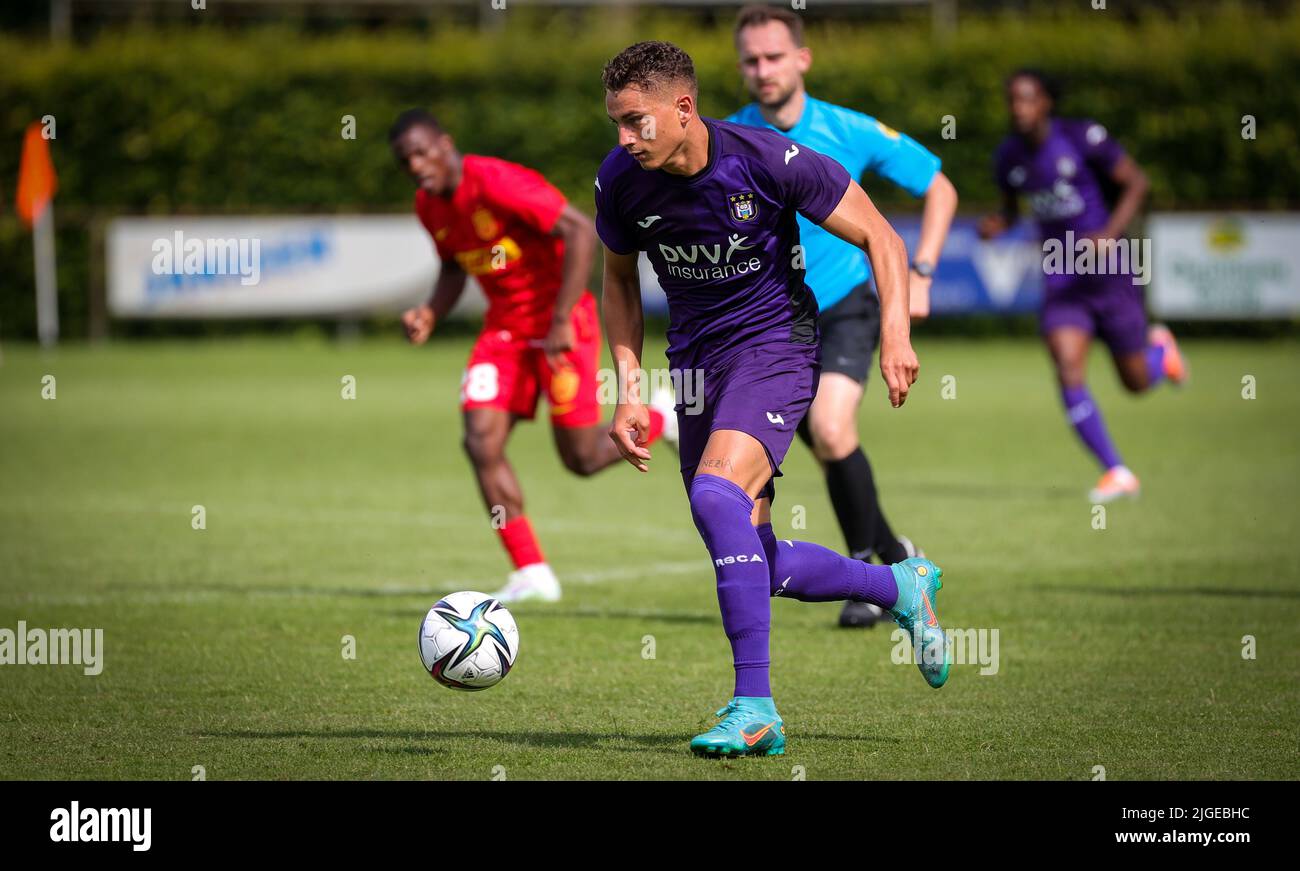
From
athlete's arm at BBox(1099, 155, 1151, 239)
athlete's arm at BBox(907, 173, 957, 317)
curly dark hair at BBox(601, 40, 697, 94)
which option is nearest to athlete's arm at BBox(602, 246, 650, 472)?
curly dark hair at BBox(601, 40, 697, 94)

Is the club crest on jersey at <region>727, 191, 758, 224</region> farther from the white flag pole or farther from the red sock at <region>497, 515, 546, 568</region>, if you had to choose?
the white flag pole

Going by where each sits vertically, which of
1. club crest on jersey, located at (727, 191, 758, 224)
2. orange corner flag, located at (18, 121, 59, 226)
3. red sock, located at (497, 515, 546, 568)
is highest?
orange corner flag, located at (18, 121, 59, 226)

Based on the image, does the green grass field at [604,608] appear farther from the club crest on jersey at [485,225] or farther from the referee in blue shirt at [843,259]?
the club crest on jersey at [485,225]

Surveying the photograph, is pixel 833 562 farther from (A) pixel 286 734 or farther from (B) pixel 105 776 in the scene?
(B) pixel 105 776

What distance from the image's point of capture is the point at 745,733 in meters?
5.21

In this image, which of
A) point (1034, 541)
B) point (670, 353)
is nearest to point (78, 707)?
point (670, 353)

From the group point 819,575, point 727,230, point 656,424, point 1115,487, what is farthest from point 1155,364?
point 727,230

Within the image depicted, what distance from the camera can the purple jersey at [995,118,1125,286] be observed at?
41.1 feet

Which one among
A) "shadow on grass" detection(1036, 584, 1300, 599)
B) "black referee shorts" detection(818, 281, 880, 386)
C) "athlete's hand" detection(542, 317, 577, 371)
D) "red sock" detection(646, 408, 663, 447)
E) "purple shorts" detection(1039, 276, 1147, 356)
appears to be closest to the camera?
"black referee shorts" detection(818, 281, 880, 386)

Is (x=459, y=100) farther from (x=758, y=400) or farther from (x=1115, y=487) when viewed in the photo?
(x=758, y=400)

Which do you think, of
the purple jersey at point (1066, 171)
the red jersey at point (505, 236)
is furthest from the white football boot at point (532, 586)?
the purple jersey at point (1066, 171)

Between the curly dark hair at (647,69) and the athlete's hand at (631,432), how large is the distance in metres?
1.02

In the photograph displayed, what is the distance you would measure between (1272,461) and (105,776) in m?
10.7
